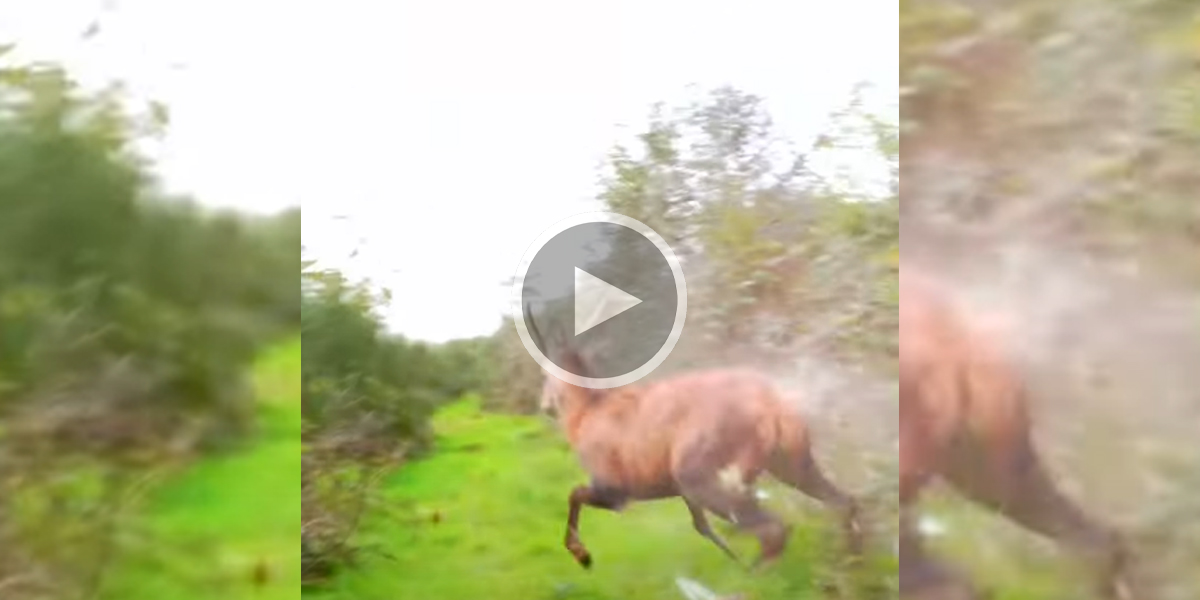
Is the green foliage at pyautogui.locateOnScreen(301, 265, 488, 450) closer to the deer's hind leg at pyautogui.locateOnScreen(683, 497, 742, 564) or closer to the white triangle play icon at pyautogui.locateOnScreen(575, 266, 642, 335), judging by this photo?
the white triangle play icon at pyautogui.locateOnScreen(575, 266, 642, 335)

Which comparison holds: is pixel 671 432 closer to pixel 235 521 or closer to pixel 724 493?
pixel 724 493

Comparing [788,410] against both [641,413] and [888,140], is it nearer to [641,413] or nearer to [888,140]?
[641,413]

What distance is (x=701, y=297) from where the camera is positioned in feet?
6.23

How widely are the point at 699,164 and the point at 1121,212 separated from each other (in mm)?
820

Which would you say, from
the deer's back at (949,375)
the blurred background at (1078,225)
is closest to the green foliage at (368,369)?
the deer's back at (949,375)

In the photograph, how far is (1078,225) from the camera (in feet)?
6.01

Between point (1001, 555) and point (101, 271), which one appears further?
point (1001, 555)

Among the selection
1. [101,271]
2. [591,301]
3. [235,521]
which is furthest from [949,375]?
[101,271]

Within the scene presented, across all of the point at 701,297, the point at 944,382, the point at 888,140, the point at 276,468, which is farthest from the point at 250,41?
the point at 944,382

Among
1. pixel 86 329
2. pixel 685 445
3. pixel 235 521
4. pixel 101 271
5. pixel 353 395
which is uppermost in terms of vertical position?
pixel 101 271

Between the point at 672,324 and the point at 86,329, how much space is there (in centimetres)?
108

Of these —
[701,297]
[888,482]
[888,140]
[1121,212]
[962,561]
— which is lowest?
[962,561]

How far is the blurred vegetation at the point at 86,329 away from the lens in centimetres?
164

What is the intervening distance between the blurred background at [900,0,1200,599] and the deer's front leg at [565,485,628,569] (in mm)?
719
